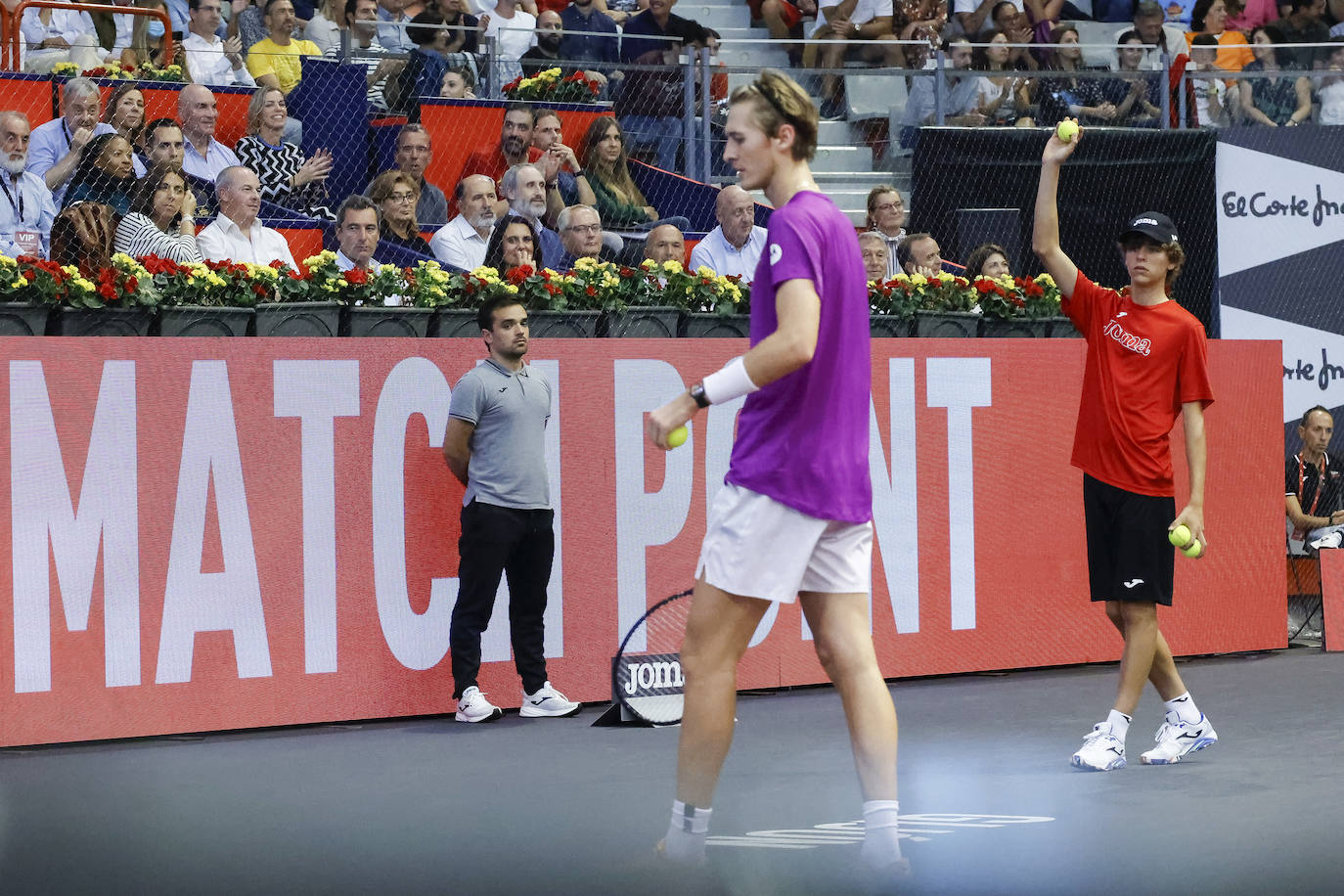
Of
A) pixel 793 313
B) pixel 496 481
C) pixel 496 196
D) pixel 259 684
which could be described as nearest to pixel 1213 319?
pixel 496 196

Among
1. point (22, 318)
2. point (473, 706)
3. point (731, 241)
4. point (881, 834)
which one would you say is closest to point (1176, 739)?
point (881, 834)

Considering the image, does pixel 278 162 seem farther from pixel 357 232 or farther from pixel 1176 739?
pixel 1176 739

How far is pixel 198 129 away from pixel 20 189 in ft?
4.05

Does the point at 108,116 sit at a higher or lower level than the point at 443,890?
higher

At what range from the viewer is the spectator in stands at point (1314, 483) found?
12.4 metres

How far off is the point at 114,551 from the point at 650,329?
290cm

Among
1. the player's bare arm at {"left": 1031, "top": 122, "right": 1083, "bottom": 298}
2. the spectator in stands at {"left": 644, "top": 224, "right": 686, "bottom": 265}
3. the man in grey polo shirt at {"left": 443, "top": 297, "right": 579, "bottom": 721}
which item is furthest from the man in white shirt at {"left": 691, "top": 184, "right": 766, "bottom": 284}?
the player's bare arm at {"left": 1031, "top": 122, "right": 1083, "bottom": 298}

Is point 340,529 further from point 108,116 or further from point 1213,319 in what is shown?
point 1213,319

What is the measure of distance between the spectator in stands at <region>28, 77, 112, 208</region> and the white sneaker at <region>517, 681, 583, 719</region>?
4.44 m

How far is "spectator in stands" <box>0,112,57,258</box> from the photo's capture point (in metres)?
10.3

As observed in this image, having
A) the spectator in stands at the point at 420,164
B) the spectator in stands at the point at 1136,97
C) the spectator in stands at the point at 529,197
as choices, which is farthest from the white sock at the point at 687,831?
the spectator in stands at the point at 1136,97

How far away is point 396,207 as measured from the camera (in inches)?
440

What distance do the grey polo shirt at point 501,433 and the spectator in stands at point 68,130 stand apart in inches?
142

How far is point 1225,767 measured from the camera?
6895mm
